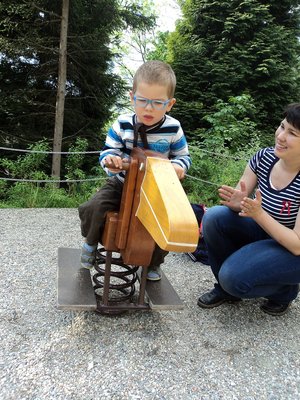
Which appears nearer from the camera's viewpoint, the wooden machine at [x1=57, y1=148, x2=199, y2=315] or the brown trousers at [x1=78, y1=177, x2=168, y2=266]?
the wooden machine at [x1=57, y1=148, x2=199, y2=315]

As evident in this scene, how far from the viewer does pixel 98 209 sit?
2.35 metres

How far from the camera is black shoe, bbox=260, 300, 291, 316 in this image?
2787 millimetres

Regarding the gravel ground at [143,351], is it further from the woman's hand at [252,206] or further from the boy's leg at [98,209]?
the woman's hand at [252,206]

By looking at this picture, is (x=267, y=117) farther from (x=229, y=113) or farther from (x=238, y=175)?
(x=238, y=175)

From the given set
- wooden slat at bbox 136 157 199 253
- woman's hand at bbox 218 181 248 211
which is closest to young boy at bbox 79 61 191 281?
wooden slat at bbox 136 157 199 253

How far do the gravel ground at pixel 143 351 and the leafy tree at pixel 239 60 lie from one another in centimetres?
765

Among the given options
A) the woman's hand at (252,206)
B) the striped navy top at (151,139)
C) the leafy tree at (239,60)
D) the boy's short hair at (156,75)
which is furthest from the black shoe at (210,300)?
the leafy tree at (239,60)

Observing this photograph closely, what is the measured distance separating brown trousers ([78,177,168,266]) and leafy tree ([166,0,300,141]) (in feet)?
25.0

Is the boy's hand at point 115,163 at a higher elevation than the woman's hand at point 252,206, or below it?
higher

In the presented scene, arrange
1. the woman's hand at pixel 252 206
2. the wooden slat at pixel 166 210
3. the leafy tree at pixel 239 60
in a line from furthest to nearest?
the leafy tree at pixel 239 60
the woman's hand at pixel 252 206
the wooden slat at pixel 166 210

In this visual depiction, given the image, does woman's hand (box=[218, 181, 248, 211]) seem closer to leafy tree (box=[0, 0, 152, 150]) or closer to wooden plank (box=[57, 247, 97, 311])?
wooden plank (box=[57, 247, 97, 311])

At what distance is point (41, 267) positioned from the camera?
331 centimetres

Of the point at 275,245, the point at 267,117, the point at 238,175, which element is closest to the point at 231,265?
the point at 275,245

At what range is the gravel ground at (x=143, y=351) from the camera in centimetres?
191
